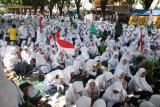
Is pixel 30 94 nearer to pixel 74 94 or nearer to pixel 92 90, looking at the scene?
pixel 74 94

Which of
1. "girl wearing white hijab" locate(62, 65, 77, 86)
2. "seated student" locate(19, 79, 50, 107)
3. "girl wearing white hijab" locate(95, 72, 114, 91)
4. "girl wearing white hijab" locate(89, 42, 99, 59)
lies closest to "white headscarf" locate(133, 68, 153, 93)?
"girl wearing white hijab" locate(95, 72, 114, 91)

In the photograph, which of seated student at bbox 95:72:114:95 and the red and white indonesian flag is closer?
seated student at bbox 95:72:114:95

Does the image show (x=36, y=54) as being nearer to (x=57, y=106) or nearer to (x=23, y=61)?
(x=23, y=61)

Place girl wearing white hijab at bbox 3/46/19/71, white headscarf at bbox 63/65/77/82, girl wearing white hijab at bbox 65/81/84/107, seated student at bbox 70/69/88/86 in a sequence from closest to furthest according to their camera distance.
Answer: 1. girl wearing white hijab at bbox 65/81/84/107
2. white headscarf at bbox 63/65/77/82
3. seated student at bbox 70/69/88/86
4. girl wearing white hijab at bbox 3/46/19/71

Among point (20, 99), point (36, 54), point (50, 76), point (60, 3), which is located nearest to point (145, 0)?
point (60, 3)

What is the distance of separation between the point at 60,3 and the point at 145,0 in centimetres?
1535

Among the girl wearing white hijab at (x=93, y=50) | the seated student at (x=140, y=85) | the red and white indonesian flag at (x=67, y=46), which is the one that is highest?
the red and white indonesian flag at (x=67, y=46)

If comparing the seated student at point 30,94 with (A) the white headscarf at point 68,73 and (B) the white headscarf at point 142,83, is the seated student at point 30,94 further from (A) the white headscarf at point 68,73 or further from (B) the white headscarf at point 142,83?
(B) the white headscarf at point 142,83

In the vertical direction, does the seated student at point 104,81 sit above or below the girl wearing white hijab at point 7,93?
below

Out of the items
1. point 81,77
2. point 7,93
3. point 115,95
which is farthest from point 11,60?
point 7,93

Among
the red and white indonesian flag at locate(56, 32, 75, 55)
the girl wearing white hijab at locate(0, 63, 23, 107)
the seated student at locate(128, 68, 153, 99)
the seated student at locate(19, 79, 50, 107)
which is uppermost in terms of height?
the girl wearing white hijab at locate(0, 63, 23, 107)

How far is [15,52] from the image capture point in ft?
33.1

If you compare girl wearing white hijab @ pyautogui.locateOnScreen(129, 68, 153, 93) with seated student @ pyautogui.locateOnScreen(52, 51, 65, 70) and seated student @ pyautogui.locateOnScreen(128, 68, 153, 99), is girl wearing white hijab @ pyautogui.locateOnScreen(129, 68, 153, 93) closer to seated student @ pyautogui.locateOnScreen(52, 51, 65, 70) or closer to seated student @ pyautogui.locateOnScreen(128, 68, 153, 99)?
seated student @ pyautogui.locateOnScreen(128, 68, 153, 99)

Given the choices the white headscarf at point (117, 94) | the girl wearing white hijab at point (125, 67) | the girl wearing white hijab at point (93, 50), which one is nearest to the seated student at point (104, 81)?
the white headscarf at point (117, 94)
